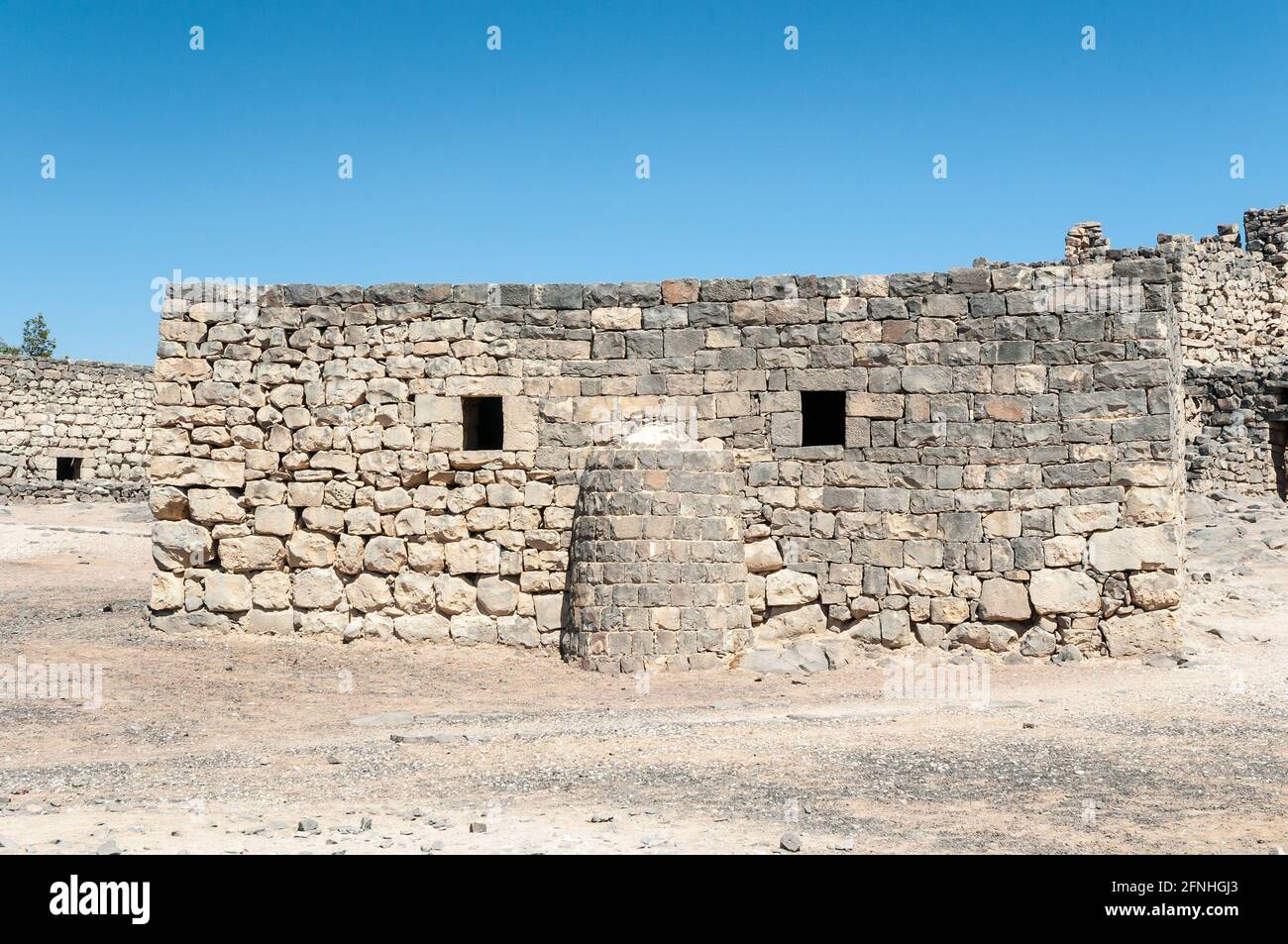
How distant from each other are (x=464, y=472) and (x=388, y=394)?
104cm

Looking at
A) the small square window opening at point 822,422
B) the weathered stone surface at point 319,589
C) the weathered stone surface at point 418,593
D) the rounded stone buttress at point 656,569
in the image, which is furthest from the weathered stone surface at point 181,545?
the small square window opening at point 822,422

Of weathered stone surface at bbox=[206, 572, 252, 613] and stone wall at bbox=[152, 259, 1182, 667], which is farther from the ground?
stone wall at bbox=[152, 259, 1182, 667]

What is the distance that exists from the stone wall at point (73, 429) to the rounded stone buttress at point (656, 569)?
14.8 meters

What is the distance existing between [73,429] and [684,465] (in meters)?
15.5

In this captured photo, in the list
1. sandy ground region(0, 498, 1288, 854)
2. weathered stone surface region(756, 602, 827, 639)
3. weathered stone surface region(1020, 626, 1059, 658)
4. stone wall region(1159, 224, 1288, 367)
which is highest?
stone wall region(1159, 224, 1288, 367)

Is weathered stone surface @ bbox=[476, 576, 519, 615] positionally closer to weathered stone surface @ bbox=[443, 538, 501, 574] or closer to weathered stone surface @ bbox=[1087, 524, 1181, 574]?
weathered stone surface @ bbox=[443, 538, 501, 574]

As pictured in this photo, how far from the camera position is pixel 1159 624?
948 centimetres

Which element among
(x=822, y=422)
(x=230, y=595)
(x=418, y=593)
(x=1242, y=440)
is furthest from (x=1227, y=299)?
(x=230, y=595)

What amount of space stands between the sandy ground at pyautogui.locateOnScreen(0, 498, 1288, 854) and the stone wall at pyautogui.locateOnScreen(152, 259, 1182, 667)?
54 centimetres

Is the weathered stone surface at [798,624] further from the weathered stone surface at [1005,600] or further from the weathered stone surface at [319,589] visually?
the weathered stone surface at [319,589]

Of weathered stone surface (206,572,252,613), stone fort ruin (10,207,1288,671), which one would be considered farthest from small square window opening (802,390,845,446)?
weathered stone surface (206,572,252,613)

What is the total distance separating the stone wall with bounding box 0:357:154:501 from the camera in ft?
66.9

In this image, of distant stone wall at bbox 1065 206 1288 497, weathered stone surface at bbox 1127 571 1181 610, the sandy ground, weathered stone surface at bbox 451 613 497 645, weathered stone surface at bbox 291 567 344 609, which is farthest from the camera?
distant stone wall at bbox 1065 206 1288 497

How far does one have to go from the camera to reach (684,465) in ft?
32.2
